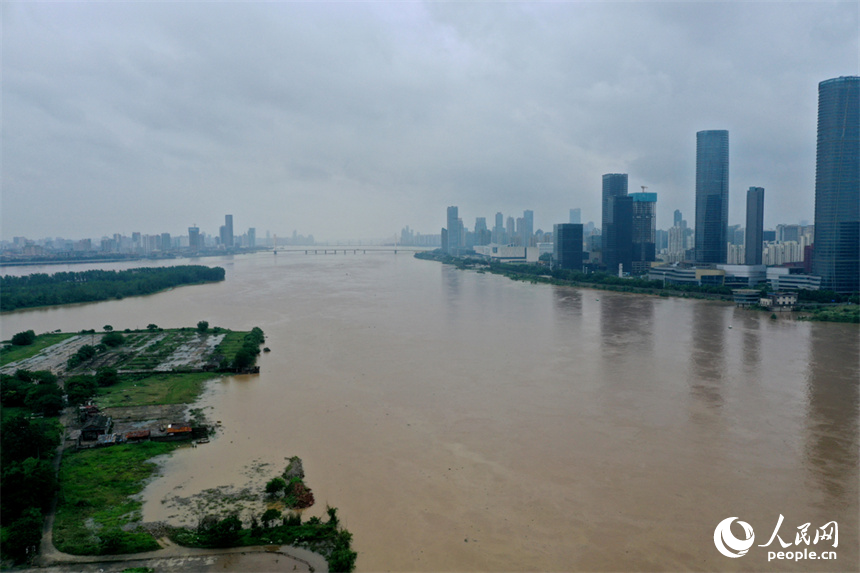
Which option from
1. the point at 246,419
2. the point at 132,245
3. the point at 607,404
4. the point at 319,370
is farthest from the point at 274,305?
the point at 132,245

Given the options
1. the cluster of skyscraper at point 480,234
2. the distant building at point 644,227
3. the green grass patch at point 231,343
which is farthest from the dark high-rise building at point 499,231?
the green grass patch at point 231,343

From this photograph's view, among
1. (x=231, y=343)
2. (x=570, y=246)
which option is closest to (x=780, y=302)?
(x=231, y=343)

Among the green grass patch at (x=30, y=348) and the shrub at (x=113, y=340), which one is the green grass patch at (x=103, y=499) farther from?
the shrub at (x=113, y=340)

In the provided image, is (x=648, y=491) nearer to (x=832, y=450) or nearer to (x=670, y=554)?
(x=670, y=554)

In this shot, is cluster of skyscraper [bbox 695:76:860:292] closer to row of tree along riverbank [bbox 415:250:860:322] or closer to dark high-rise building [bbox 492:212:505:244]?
row of tree along riverbank [bbox 415:250:860:322]

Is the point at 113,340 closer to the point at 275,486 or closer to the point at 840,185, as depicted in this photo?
the point at 275,486

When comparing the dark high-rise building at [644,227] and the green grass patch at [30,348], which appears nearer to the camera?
the green grass patch at [30,348]

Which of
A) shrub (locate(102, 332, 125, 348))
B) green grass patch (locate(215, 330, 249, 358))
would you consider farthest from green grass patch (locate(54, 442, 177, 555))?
shrub (locate(102, 332, 125, 348))

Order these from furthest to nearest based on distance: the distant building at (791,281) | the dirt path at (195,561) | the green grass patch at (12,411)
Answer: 1. the distant building at (791,281)
2. the green grass patch at (12,411)
3. the dirt path at (195,561)
